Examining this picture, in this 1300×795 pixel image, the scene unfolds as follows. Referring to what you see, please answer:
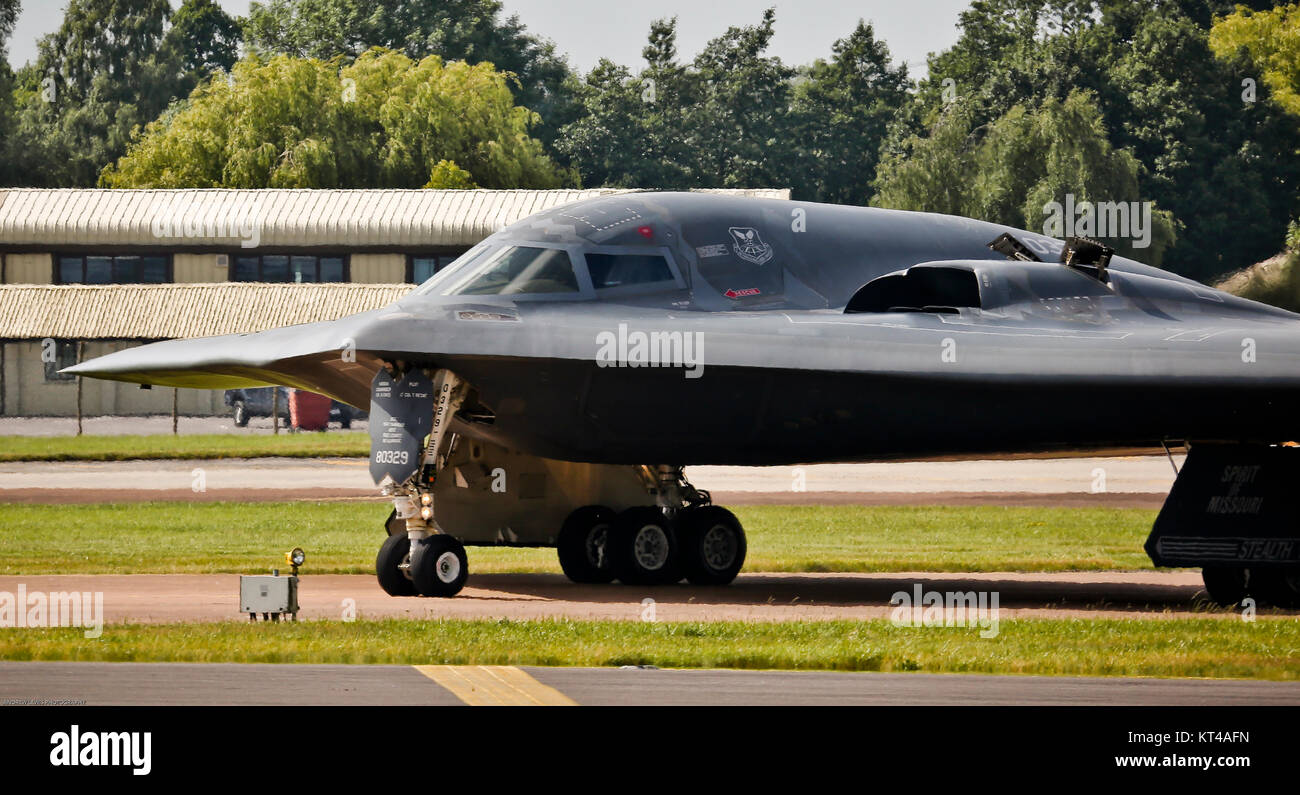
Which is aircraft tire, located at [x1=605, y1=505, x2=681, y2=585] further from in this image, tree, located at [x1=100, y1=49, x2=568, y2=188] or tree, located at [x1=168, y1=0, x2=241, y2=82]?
tree, located at [x1=168, y1=0, x2=241, y2=82]

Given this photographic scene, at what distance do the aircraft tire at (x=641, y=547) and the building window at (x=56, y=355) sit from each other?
1804 inches

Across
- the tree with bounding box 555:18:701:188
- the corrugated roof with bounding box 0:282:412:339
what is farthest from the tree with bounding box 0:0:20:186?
the corrugated roof with bounding box 0:282:412:339

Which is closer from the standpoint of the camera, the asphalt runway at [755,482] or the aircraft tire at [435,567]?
the aircraft tire at [435,567]

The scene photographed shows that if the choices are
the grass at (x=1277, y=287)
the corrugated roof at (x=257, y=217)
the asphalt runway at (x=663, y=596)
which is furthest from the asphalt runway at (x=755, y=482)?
the corrugated roof at (x=257, y=217)

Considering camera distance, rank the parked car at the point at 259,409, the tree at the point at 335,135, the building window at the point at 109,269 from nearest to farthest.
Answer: the parked car at the point at 259,409
the building window at the point at 109,269
the tree at the point at 335,135

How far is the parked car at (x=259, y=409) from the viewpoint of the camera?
203 feet

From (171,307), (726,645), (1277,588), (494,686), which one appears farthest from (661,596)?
(171,307)

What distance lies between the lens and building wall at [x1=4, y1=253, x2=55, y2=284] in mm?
65000

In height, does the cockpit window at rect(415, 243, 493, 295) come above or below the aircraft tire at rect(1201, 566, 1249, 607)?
above

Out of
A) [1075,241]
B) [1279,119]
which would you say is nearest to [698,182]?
[1279,119]

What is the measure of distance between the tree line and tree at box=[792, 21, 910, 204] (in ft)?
0.42

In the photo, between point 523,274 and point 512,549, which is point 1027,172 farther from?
point 523,274

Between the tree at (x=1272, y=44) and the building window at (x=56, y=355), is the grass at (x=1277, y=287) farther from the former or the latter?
the tree at (x=1272, y=44)
